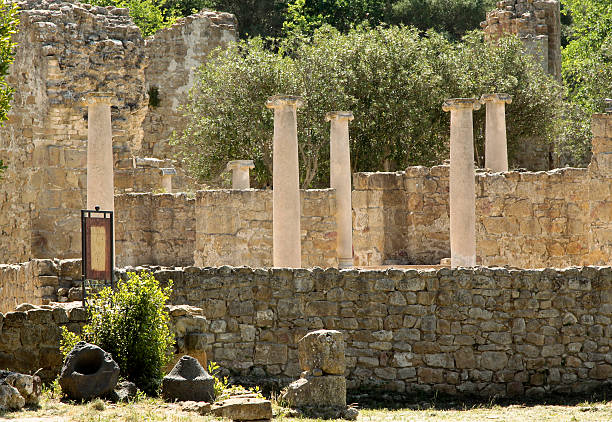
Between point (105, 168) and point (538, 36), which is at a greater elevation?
point (538, 36)

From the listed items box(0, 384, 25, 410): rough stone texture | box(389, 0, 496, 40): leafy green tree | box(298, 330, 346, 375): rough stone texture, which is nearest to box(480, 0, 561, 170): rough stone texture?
box(389, 0, 496, 40): leafy green tree

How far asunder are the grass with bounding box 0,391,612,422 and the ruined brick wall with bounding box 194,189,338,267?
8259 mm

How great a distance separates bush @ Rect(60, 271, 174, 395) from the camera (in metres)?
9.56

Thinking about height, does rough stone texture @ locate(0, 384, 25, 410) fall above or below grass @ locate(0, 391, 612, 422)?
above

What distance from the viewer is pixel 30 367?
998 cm

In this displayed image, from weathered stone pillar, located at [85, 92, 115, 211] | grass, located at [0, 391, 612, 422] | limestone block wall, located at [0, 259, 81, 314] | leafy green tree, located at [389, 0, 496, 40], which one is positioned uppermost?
leafy green tree, located at [389, 0, 496, 40]

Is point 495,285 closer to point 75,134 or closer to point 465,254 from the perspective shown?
point 465,254

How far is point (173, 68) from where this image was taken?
3672 centimetres

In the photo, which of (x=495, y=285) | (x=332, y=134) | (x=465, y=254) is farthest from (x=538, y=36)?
(x=495, y=285)

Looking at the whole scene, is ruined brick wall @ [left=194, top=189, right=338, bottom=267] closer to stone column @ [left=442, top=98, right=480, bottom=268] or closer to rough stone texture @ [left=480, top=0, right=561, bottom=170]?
stone column @ [left=442, top=98, right=480, bottom=268]

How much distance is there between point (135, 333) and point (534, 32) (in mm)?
30074

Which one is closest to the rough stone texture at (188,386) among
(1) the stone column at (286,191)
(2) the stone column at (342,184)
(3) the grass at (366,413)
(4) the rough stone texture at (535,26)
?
(3) the grass at (366,413)

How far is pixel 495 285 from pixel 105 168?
26.4ft

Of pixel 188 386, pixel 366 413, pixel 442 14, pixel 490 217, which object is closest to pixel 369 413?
pixel 366 413
